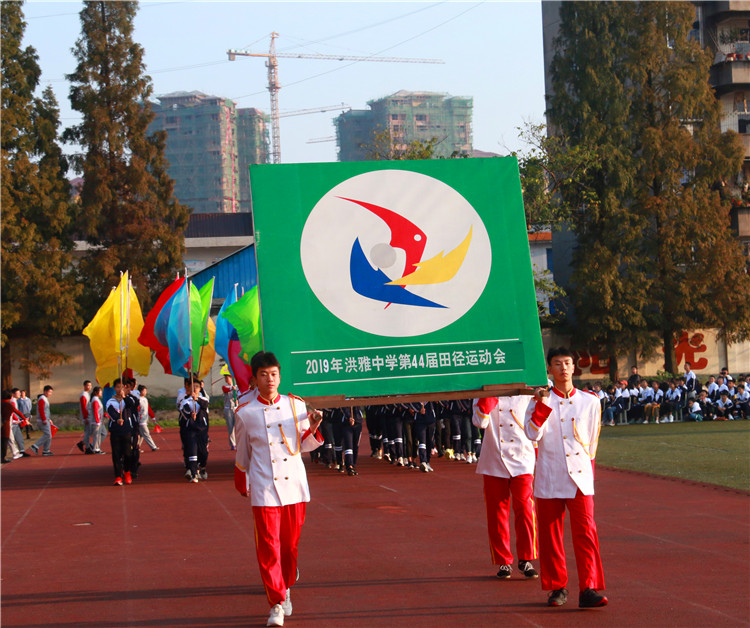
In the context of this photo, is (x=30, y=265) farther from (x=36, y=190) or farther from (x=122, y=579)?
(x=122, y=579)

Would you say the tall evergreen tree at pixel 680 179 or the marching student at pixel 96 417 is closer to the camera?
the marching student at pixel 96 417

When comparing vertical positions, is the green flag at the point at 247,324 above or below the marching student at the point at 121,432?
above

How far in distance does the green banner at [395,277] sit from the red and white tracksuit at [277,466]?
8.7 inches

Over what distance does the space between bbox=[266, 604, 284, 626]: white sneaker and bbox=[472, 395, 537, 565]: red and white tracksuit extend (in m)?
2.10

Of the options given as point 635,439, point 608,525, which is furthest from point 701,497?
point 635,439

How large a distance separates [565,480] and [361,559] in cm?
273

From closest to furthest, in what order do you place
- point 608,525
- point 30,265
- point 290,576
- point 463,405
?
point 290,576 → point 608,525 → point 463,405 → point 30,265

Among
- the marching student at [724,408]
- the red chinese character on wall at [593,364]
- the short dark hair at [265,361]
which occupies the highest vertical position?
the short dark hair at [265,361]

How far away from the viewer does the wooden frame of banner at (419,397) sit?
7.07 metres

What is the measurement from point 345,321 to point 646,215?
31620 millimetres

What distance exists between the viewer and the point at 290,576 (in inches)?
278

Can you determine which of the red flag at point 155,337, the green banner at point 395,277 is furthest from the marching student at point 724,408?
the green banner at point 395,277

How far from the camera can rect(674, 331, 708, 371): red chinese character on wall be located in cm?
3988

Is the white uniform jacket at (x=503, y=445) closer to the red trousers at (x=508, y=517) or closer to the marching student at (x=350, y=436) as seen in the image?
A: the red trousers at (x=508, y=517)
